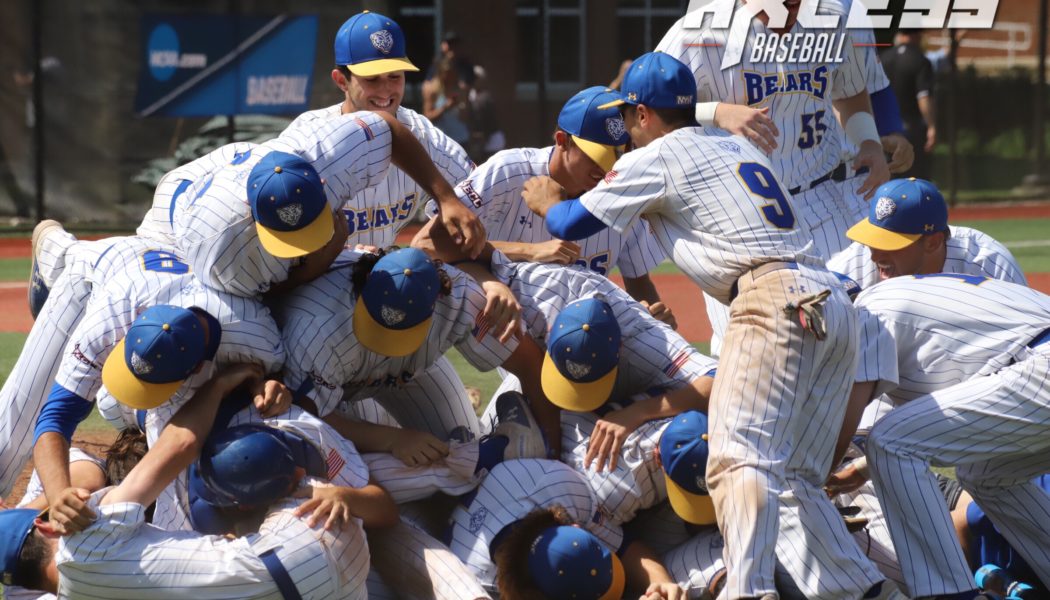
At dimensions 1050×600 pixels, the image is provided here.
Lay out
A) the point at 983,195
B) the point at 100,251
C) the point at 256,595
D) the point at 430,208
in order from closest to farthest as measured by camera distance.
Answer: the point at 256,595 < the point at 100,251 < the point at 430,208 < the point at 983,195

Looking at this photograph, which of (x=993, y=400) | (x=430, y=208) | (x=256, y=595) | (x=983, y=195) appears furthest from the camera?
(x=983, y=195)

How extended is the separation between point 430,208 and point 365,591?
182 centimetres

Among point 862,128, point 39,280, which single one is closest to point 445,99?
point 862,128

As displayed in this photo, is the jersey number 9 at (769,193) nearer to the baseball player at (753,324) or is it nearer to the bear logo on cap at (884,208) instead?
the baseball player at (753,324)

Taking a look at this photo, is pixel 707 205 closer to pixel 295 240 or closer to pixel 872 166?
pixel 295 240

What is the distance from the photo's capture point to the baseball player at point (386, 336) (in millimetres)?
4152

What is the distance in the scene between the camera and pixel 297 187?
3994 mm

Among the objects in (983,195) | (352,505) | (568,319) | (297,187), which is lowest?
(983,195)

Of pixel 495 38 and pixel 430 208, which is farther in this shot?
pixel 495 38

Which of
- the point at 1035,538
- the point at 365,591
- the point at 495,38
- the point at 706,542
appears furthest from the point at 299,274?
the point at 495,38

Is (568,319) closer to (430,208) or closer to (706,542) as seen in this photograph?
(706,542)

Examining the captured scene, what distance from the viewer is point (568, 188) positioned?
507 centimetres

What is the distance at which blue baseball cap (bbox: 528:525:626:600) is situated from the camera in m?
3.99

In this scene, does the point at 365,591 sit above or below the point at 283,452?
below
